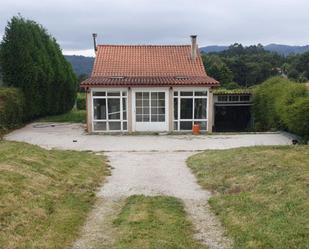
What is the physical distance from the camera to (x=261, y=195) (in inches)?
372

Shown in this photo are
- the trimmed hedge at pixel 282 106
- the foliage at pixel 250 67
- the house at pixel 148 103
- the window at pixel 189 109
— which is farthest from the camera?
the foliage at pixel 250 67

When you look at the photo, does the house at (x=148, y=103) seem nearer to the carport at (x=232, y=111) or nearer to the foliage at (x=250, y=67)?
the carport at (x=232, y=111)

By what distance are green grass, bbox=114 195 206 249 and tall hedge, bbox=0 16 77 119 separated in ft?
71.6

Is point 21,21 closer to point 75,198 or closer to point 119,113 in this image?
point 119,113

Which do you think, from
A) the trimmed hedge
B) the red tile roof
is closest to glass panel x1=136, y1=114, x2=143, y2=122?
the red tile roof

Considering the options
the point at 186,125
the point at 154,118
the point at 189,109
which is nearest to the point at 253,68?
the point at 189,109

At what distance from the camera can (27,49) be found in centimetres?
3014

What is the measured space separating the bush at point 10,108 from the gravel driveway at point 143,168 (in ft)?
2.05

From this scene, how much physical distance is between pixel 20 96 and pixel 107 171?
15.8m

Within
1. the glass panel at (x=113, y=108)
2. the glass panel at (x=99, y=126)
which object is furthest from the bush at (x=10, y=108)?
the glass panel at (x=113, y=108)

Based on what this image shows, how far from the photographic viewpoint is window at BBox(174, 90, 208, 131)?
26.3 m

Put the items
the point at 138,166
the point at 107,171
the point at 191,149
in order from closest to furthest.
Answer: the point at 107,171, the point at 138,166, the point at 191,149

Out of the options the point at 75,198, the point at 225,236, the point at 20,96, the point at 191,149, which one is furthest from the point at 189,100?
the point at 225,236

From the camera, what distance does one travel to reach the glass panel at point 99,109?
85.5ft
